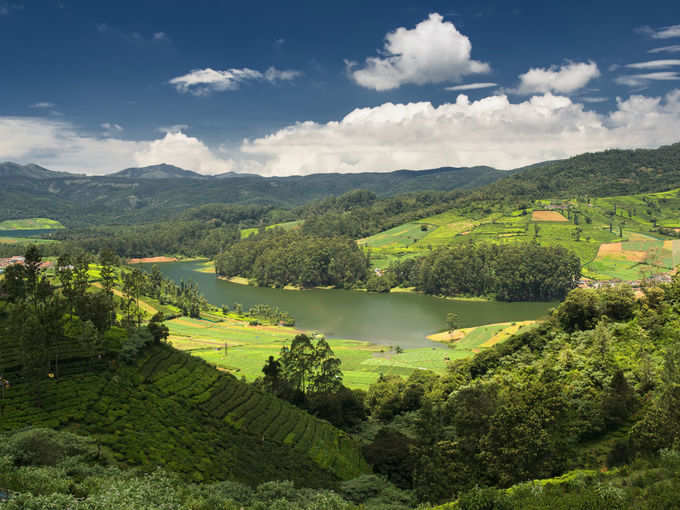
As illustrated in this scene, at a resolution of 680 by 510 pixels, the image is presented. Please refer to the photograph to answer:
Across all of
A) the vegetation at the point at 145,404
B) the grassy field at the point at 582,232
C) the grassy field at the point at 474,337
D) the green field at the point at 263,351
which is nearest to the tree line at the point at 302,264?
the grassy field at the point at 582,232

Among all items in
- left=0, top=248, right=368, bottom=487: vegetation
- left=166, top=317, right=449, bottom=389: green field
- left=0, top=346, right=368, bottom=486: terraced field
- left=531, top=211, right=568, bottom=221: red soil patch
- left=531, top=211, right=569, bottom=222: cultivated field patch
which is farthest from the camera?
left=531, top=211, right=568, bottom=221: red soil patch

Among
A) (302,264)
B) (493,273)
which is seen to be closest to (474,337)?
(493,273)

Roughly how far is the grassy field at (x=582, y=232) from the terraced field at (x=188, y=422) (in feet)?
337

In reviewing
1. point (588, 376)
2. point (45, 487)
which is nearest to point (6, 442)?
point (45, 487)

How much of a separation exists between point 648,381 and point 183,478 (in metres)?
24.9

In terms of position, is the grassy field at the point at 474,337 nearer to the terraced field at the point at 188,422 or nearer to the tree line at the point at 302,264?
the terraced field at the point at 188,422

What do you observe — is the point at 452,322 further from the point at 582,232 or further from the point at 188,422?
the point at 582,232

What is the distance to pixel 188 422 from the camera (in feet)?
95.1

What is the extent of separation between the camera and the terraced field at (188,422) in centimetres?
2411

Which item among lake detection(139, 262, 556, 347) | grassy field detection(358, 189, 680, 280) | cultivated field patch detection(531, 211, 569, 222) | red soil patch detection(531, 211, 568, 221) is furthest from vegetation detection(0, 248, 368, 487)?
red soil patch detection(531, 211, 568, 221)

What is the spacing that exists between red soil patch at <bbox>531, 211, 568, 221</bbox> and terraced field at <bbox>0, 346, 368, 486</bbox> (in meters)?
150

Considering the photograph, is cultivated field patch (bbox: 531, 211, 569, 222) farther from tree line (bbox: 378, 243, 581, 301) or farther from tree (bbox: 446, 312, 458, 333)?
tree (bbox: 446, 312, 458, 333)

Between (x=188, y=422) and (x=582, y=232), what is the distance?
481 ft

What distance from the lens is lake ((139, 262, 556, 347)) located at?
281ft
